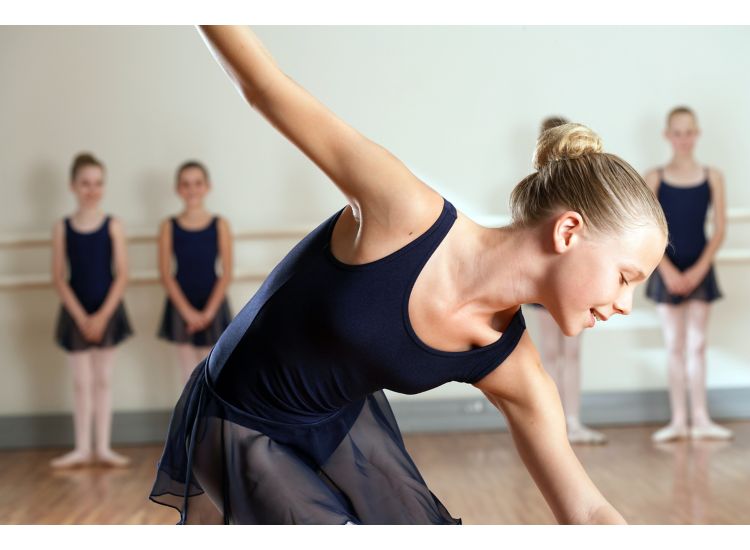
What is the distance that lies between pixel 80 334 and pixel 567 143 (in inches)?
145

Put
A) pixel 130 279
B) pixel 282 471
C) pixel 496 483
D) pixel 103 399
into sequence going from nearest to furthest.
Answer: pixel 282 471 < pixel 496 483 < pixel 103 399 < pixel 130 279

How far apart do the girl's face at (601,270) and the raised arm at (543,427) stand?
13 centimetres

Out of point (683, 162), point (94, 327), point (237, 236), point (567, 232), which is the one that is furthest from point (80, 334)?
point (567, 232)

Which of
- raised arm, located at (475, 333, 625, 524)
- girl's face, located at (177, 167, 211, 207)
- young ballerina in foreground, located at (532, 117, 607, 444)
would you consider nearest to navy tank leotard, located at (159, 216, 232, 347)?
girl's face, located at (177, 167, 211, 207)

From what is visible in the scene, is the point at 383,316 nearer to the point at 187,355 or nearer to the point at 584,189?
the point at 584,189

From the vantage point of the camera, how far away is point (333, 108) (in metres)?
4.90

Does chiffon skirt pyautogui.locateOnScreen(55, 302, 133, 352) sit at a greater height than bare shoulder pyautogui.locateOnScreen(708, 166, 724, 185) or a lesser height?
lesser

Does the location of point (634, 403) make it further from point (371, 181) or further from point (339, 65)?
point (371, 181)

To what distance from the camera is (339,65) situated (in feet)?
A: 16.1

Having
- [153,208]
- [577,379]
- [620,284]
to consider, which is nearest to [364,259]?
[620,284]

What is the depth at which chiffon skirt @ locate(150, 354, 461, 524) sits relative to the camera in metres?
1.31

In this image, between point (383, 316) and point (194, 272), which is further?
point (194, 272)

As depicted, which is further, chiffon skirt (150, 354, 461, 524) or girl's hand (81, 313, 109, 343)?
girl's hand (81, 313, 109, 343)

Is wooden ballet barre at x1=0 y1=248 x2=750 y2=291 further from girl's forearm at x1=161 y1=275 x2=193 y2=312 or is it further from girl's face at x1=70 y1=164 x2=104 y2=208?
girl's face at x1=70 y1=164 x2=104 y2=208
